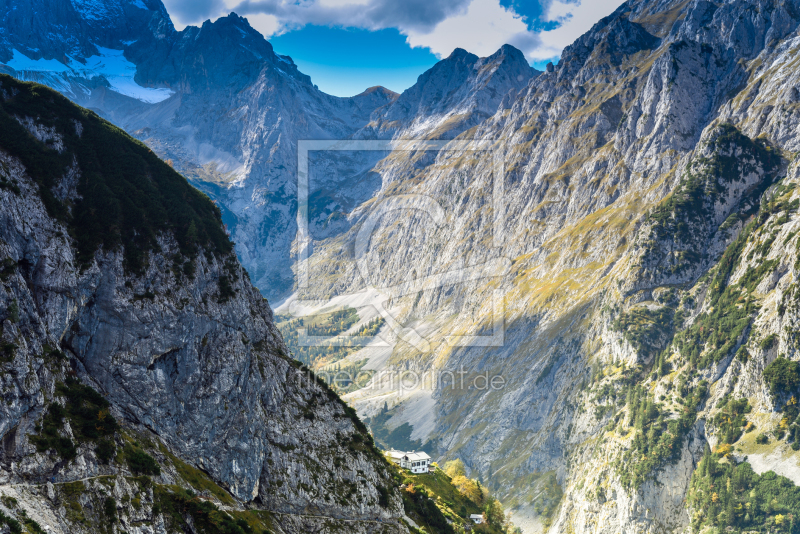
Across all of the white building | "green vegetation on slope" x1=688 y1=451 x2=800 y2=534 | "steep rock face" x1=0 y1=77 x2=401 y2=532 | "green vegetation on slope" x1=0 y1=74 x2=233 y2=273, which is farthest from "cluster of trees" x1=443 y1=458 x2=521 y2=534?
"green vegetation on slope" x1=0 y1=74 x2=233 y2=273

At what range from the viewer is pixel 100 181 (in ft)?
253

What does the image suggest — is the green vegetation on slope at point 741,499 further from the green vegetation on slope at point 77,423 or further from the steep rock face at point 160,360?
the green vegetation on slope at point 77,423

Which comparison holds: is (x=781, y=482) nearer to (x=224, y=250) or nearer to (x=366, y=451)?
(x=366, y=451)

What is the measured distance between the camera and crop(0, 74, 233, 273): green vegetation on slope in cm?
7094

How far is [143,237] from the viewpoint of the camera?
7744 cm

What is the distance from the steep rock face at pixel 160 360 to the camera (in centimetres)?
5728

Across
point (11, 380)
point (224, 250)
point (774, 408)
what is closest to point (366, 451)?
point (224, 250)

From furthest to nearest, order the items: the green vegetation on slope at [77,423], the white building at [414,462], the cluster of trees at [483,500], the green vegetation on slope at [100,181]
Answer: the white building at [414,462]
the cluster of trees at [483,500]
the green vegetation on slope at [100,181]
the green vegetation on slope at [77,423]

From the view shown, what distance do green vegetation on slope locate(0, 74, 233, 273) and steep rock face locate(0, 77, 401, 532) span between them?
368 millimetres

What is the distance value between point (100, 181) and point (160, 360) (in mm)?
27299

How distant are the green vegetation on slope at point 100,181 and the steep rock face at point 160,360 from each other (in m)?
0.37

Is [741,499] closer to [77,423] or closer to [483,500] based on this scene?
[483,500]

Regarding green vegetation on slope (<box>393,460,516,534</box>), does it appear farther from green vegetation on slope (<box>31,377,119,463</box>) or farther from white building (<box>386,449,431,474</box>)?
green vegetation on slope (<box>31,377,119,463</box>)

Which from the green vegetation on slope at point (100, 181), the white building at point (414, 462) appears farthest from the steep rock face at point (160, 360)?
the white building at point (414, 462)
